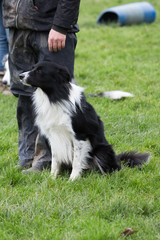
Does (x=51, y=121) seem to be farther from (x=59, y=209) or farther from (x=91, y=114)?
(x=59, y=209)

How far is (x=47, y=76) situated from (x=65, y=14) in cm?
55

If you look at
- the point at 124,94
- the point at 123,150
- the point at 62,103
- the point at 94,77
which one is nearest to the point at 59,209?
the point at 62,103

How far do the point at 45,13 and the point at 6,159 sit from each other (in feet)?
5.10

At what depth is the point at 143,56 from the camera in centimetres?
825

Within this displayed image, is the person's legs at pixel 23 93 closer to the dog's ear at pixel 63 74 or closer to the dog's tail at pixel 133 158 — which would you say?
the dog's ear at pixel 63 74

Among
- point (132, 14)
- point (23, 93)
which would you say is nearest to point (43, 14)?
point (23, 93)

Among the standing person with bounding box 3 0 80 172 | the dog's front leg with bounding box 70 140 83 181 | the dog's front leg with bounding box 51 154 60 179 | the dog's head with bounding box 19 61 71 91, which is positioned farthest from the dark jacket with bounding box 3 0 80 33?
the dog's front leg with bounding box 51 154 60 179

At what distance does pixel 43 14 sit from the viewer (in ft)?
11.2

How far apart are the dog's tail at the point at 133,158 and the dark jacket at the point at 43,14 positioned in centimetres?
136

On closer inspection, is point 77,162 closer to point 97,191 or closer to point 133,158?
point 97,191

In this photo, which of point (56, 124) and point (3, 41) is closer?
point (56, 124)

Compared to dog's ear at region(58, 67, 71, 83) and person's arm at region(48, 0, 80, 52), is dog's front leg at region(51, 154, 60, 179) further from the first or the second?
person's arm at region(48, 0, 80, 52)

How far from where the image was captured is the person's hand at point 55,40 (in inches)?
131

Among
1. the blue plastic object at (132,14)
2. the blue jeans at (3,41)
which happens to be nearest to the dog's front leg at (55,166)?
the blue jeans at (3,41)
